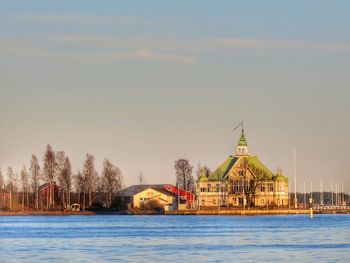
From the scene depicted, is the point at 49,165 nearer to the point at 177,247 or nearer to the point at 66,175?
the point at 66,175

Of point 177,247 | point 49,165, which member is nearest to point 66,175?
point 49,165

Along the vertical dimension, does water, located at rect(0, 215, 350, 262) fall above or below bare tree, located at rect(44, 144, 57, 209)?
below

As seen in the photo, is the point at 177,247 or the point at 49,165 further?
the point at 49,165

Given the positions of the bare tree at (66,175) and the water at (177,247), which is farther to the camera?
the bare tree at (66,175)

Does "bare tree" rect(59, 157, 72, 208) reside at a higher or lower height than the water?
higher

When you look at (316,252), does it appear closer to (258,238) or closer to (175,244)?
(175,244)

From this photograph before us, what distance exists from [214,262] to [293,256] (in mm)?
5790

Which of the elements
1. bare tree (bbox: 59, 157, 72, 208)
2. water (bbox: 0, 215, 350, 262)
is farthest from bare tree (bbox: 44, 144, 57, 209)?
water (bbox: 0, 215, 350, 262)

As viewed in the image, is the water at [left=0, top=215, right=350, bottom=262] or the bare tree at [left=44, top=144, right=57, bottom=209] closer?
the water at [left=0, top=215, right=350, bottom=262]

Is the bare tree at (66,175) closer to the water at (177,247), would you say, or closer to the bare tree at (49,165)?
the bare tree at (49,165)

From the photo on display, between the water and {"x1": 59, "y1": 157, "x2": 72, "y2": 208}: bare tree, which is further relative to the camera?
{"x1": 59, "y1": 157, "x2": 72, "y2": 208}: bare tree

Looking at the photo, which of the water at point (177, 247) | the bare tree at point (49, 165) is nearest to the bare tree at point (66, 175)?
the bare tree at point (49, 165)

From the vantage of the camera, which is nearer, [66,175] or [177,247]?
[177,247]

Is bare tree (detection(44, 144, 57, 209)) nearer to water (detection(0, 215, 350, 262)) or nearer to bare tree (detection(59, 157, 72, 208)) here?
bare tree (detection(59, 157, 72, 208))
